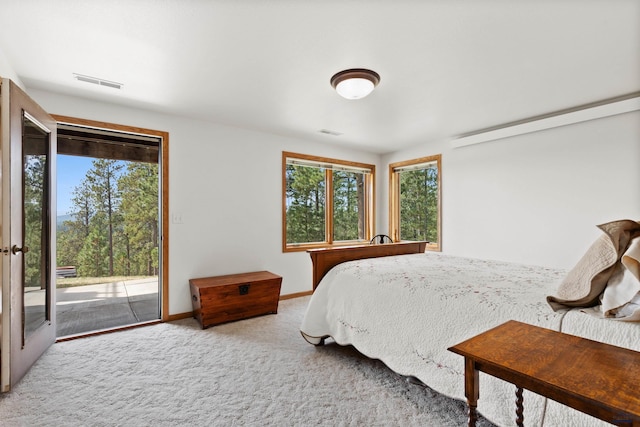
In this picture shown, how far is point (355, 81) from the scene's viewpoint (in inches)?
95.1

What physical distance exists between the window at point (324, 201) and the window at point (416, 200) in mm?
414

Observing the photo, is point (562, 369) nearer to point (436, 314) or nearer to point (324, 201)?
point (436, 314)

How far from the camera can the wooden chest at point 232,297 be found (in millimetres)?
3188

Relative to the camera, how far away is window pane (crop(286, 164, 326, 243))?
4512 millimetres

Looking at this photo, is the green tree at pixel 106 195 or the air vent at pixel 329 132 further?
the green tree at pixel 106 195

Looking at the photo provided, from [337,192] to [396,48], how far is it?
10.3ft

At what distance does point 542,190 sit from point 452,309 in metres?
2.49

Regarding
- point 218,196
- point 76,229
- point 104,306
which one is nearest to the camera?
point 218,196

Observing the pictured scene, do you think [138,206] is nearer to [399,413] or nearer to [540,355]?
[399,413]

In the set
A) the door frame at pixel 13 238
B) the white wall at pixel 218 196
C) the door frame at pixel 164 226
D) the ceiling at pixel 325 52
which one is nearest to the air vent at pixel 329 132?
the white wall at pixel 218 196

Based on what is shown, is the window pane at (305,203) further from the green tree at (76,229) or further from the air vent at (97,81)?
the green tree at (76,229)

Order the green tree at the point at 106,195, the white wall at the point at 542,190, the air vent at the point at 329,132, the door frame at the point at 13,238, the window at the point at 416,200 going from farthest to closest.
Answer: the green tree at the point at 106,195 < the window at the point at 416,200 < the air vent at the point at 329,132 < the white wall at the point at 542,190 < the door frame at the point at 13,238

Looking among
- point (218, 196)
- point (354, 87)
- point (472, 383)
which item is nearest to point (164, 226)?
point (218, 196)

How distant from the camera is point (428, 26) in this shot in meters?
1.84
